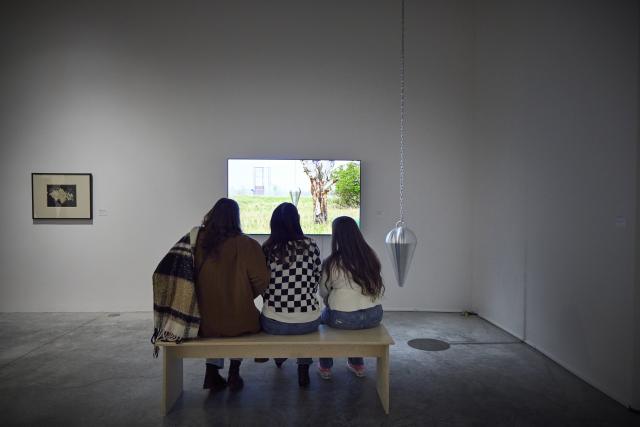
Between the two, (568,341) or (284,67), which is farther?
(284,67)

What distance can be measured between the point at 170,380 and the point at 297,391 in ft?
2.76

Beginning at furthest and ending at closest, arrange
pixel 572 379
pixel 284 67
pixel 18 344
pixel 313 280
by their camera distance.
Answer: pixel 284 67, pixel 18 344, pixel 572 379, pixel 313 280

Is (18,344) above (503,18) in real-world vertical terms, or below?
below

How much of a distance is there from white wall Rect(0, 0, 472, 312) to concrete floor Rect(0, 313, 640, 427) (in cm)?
136

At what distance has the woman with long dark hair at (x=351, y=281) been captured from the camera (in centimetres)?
299

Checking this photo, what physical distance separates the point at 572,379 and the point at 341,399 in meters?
1.76

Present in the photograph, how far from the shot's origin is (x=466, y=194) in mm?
5473

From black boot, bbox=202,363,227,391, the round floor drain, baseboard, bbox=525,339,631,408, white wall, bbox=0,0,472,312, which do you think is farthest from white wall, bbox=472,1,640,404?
black boot, bbox=202,363,227,391

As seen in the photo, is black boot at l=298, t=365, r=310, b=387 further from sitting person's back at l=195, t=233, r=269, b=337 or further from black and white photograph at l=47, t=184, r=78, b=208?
black and white photograph at l=47, t=184, r=78, b=208

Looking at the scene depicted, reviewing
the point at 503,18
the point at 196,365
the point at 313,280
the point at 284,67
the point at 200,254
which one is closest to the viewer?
the point at 200,254

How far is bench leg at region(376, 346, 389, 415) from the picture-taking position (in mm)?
2709

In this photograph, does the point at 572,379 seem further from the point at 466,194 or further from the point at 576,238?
the point at 466,194

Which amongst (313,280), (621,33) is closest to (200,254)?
(313,280)

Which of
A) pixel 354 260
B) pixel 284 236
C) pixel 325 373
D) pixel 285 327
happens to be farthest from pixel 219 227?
pixel 325 373
